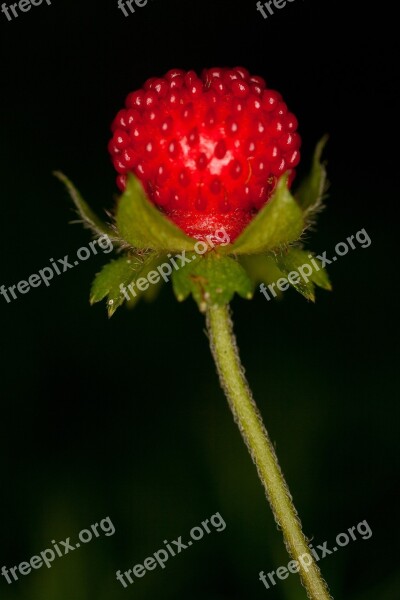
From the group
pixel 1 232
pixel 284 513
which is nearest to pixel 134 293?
pixel 284 513

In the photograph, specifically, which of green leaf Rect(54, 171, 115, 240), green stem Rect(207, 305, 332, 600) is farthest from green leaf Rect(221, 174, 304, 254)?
green leaf Rect(54, 171, 115, 240)

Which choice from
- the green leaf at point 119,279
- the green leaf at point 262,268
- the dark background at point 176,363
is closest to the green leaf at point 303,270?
the green leaf at point 262,268

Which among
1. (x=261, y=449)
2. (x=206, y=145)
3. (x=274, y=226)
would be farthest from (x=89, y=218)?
(x=261, y=449)

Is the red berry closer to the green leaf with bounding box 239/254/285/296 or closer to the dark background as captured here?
the green leaf with bounding box 239/254/285/296

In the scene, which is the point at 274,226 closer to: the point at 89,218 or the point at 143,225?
the point at 143,225

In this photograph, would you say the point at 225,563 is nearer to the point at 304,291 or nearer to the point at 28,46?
Answer: the point at 304,291

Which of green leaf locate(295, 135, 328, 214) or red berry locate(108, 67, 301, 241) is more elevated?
red berry locate(108, 67, 301, 241)

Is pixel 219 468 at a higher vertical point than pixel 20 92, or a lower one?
lower
